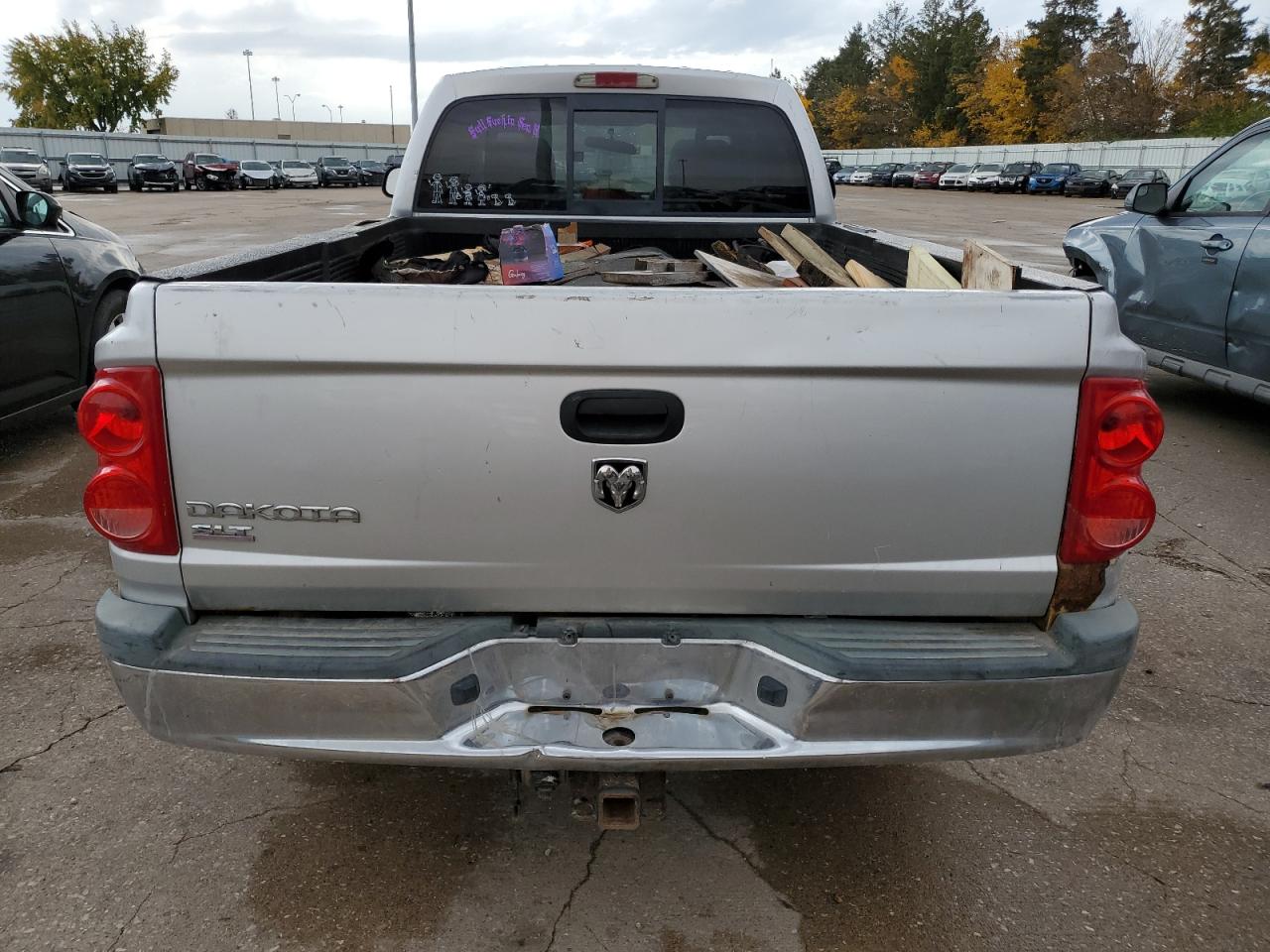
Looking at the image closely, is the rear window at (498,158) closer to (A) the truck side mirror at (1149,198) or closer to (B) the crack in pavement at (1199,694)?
(B) the crack in pavement at (1199,694)

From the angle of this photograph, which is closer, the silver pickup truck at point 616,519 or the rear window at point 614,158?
the silver pickup truck at point 616,519

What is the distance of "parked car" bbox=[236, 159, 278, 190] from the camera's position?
154 ft

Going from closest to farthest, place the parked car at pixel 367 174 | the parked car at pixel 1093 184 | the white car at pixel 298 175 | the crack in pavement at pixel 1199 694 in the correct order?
the crack in pavement at pixel 1199 694, the parked car at pixel 1093 184, the white car at pixel 298 175, the parked car at pixel 367 174

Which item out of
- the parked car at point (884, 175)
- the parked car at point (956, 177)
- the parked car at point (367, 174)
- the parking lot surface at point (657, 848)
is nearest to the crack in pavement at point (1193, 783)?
the parking lot surface at point (657, 848)

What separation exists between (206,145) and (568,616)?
2793 inches

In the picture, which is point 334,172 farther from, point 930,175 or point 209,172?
point 930,175

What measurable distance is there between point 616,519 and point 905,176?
209ft

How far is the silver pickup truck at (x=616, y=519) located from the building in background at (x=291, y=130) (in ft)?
340

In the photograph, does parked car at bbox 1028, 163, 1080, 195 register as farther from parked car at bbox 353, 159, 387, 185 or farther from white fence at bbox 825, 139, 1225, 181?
parked car at bbox 353, 159, 387, 185

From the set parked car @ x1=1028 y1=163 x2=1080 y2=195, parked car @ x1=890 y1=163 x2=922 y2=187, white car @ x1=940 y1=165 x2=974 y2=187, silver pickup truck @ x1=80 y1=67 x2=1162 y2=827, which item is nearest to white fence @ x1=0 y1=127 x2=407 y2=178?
parked car @ x1=890 y1=163 x2=922 y2=187

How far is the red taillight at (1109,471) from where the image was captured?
205 cm

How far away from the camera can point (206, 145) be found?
210ft

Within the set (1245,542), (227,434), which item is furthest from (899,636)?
(1245,542)

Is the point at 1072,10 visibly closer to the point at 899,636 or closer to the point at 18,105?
the point at 18,105
